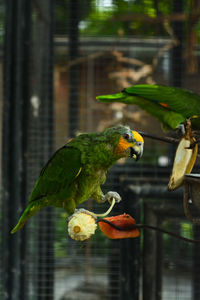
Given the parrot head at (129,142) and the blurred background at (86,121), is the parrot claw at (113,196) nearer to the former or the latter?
the parrot head at (129,142)

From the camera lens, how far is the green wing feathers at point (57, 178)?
651mm

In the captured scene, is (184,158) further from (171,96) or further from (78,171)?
(171,96)

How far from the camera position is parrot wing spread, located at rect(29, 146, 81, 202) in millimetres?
650

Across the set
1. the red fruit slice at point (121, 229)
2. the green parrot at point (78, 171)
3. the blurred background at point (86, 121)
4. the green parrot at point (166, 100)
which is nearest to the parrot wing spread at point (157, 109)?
the green parrot at point (166, 100)

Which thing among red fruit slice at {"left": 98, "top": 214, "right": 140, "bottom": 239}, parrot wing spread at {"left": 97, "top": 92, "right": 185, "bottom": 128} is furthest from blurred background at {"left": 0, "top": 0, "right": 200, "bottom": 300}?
red fruit slice at {"left": 98, "top": 214, "right": 140, "bottom": 239}

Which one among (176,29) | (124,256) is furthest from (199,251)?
(176,29)

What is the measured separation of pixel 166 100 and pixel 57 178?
0.60 meters

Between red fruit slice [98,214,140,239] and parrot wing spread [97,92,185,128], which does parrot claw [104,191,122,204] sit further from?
parrot wing spread [97,92,185,128]

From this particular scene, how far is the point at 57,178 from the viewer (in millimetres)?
660

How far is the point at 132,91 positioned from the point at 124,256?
66 centimetres

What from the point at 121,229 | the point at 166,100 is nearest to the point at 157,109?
the point at 166,100

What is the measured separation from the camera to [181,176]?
0.59 metres

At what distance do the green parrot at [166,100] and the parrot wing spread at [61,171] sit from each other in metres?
0.42

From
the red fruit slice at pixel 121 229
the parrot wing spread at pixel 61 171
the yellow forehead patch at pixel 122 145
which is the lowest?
the red fruit slice at pixel 121 229
